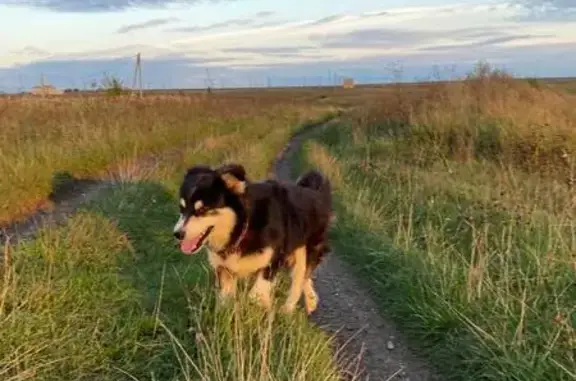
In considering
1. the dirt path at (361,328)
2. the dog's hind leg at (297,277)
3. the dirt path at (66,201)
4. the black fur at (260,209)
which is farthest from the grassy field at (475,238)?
the dirt path at (66,201)

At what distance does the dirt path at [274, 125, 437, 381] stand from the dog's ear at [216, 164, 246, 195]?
4.68 ft

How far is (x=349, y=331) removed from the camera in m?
6.26

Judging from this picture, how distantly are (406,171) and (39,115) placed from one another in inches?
483

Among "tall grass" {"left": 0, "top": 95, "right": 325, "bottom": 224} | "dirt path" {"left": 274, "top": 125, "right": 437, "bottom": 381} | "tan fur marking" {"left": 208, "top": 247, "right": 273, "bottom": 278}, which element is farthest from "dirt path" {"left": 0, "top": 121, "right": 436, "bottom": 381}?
"tall grass" {"left": 0, "top": 95, "right": 325, "bottom": 224}

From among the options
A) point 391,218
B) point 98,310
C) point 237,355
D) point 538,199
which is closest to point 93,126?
point 391,218

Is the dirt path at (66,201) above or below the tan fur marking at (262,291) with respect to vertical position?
below

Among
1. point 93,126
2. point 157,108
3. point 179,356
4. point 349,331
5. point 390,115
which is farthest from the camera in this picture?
point 157,108

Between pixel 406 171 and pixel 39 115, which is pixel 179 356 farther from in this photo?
pixel 39 115

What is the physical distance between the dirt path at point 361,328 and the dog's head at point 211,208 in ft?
4.23

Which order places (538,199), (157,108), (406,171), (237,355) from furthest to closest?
(157,108), (406,171), (538,199), (237,355)

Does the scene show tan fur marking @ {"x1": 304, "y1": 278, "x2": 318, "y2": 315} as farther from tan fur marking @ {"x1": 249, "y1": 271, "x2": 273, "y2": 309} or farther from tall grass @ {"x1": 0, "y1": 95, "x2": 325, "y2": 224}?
tall grass @ {"x1": 0, "y1": 95, "x2": 325, "y2": 224}

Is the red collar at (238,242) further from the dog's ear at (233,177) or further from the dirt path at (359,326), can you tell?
the dirt path at (359,326)

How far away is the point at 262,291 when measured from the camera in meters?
5.74

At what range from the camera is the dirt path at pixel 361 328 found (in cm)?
547
